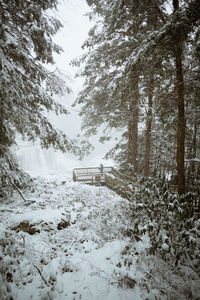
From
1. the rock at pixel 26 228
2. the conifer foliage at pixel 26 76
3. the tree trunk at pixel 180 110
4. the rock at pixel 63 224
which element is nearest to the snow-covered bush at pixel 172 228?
the tree trunk at pixel 180 110

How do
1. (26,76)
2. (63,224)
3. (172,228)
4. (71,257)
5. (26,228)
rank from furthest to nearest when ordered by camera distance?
1. (26,76)
2. (63,224)
3. (26,228)
4. (71,257)
5. (172,228)

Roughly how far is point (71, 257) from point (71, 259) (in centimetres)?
7

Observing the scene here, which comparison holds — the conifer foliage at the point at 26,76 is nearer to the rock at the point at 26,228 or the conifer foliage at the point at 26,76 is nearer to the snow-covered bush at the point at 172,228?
the rock at the point at 26,228

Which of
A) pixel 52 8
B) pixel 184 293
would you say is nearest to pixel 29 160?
pixel 52 8

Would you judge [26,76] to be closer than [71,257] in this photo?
No

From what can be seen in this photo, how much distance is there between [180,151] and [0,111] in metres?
5.95

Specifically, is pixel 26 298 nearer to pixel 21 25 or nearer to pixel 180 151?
pixel 180 151

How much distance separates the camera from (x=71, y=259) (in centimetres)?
346

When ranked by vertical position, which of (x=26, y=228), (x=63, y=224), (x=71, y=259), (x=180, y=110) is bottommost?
(x=71, y=259)

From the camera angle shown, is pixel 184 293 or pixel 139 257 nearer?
pixel 184 293

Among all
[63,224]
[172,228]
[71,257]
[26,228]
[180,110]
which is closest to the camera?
[172,228]

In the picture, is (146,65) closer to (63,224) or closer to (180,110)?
(180,110)

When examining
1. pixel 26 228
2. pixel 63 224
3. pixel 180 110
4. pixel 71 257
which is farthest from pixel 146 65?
pixel 26 228

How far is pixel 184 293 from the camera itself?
254 centimetres
